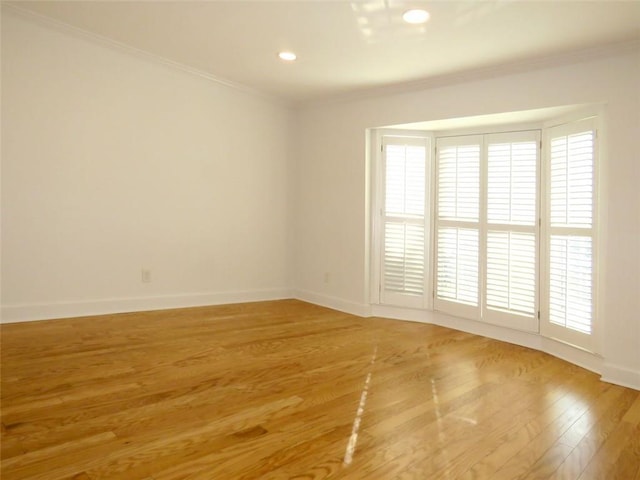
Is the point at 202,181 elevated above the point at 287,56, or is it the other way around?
the point at 287,56

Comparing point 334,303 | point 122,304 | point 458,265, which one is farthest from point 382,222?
point 122,304

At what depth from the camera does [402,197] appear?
4766 mm

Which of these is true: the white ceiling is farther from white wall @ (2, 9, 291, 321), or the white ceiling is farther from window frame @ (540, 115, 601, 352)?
window frame @ (540, 115, 601, 352)

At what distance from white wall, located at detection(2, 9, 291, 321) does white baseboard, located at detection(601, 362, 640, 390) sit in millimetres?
3616

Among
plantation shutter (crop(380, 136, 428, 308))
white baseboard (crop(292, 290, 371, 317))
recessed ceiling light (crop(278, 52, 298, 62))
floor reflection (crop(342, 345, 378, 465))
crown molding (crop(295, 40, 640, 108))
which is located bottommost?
floor reflection (crop(342, 345, 378, 465))

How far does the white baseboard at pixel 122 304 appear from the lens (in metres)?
3.88

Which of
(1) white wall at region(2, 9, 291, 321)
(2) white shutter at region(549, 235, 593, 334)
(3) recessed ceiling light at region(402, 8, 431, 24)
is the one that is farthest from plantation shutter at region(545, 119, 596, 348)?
(1) white wall at region(2, 9, 291, 321)

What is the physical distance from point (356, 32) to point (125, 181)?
2.57 metres

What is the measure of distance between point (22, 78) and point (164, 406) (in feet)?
10.1

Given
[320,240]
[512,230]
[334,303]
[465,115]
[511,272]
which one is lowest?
[334,303]

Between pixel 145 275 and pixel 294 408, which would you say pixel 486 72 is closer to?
pixel 294 408

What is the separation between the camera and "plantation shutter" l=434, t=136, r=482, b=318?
4321 mm

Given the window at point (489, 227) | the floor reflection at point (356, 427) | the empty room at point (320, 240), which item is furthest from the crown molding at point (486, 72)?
the floor reflection at point (356, 427)

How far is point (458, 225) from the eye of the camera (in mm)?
4441
